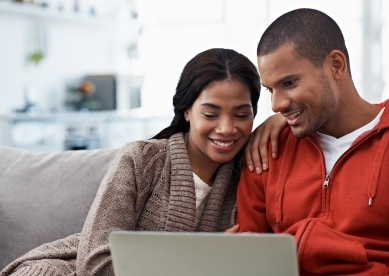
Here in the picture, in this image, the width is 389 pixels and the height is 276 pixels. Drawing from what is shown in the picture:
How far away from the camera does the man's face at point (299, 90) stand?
5.29ft

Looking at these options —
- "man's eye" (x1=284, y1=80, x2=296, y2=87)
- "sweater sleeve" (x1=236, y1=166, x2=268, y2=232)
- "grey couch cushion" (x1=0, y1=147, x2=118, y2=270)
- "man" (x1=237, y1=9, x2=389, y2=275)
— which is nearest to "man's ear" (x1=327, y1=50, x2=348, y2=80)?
"man" (x1=237, y1=9, x2=389, y2=275)

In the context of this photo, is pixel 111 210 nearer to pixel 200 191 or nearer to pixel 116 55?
pixel 200 191

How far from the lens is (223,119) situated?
177 centimetres

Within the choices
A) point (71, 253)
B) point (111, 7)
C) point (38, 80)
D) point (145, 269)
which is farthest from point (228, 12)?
point (145, 269)

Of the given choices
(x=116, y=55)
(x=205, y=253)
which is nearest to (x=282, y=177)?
(x=205, y=253)

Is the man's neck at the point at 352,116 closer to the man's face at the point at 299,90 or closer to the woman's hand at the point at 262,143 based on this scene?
the man's face at the point at 299,90

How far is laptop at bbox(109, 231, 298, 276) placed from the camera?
1106mm

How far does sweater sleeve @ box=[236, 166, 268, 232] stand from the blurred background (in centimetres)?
361

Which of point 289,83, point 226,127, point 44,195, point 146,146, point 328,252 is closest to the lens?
point 328,252

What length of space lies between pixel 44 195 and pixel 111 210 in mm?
444

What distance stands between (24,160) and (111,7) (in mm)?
4785

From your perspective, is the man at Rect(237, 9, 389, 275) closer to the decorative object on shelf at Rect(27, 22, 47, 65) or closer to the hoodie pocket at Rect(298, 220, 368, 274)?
the hoodie pocket at Rect(298, 220, 368, 274)

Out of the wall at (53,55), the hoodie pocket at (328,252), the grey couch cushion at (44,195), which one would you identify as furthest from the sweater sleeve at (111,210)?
the wall at (53,55)

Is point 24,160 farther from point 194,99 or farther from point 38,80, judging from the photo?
point 38,80
